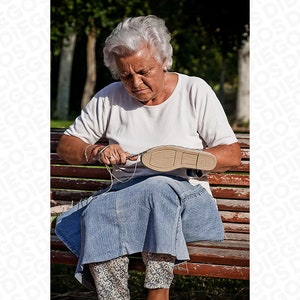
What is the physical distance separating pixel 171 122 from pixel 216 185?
32.0 inches

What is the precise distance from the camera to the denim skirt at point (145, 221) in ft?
9.93

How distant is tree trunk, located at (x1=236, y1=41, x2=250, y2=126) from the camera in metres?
20.5

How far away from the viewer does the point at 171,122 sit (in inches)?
133

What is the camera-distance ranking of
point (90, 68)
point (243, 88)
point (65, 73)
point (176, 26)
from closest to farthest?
point (243, 88) → point (65, 73) → point (90, 68) → point (176, 26)

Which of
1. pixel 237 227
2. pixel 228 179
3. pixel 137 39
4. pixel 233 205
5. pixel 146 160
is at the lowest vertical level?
pixel 237 227

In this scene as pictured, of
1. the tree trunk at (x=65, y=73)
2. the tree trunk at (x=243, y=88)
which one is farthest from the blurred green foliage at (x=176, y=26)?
the tree trunk at (x=243, y=88)

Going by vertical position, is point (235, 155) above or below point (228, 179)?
above

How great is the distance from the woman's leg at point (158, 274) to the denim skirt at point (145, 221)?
0.13 feet

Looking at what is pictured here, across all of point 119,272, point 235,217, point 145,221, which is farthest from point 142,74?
point 235,217

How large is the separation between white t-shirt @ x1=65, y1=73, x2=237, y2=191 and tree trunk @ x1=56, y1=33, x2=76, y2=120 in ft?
56.2

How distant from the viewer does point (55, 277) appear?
4965mm

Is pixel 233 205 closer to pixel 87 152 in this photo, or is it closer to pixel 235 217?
pixel 235 217
